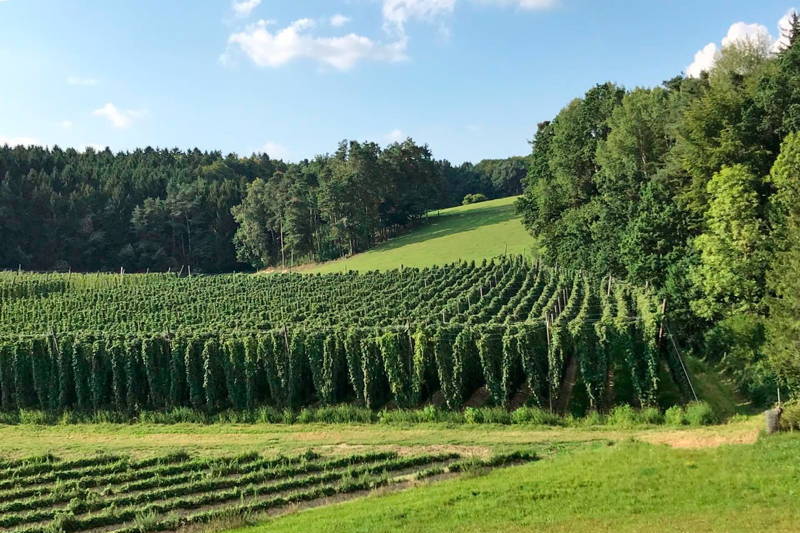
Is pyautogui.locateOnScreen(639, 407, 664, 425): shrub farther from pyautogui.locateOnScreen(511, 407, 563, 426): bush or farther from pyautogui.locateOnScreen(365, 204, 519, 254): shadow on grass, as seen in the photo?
pyautogui.locateOnScreen(365, 204, 519, 254): shadow on grass

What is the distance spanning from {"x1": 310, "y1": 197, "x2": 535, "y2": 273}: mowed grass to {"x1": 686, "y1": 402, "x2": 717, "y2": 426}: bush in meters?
47.8

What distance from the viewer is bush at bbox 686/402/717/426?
84.9ft

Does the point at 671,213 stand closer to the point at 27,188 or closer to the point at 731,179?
the point at 731,179

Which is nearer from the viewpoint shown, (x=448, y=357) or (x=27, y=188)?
(x=448, y=357)

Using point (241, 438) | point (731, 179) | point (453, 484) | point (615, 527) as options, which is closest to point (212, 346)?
point (241, 438)

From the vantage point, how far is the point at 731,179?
125 feet

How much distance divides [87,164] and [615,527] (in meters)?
137

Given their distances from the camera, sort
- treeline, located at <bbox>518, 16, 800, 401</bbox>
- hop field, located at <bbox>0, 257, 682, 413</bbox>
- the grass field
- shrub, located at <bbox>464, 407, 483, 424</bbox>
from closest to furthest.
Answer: the grass field < shrub, located at <bbox>464, 407, 483, 424</bbox> < hop field, located at <bbox>0, 257, 682, 413</bbox> < treeline, located at <bbox>518, 16, 800, 401</bbox>

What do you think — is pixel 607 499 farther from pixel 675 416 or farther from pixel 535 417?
pixel 675 416

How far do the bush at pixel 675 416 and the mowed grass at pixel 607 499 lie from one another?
207 inches

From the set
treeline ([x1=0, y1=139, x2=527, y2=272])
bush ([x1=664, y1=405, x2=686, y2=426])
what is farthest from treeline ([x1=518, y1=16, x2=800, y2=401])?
treeline ([x1=0, y1=139, x2=527, y2=272])

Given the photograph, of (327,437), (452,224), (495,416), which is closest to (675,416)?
(495,416)

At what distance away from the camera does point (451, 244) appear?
85938 millimetres

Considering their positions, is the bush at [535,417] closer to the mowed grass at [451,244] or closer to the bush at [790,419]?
the bush at [790,419]
